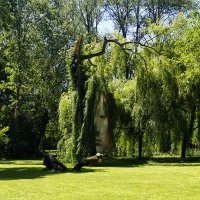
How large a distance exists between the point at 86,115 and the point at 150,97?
388cm

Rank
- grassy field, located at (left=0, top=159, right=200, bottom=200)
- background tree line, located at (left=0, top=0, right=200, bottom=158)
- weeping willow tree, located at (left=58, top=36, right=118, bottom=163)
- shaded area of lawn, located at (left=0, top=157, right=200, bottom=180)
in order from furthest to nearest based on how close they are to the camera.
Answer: background tree line, located at (left=0, top=0, right=200, bottom=158) < weeping willow tree, located at (left=58, top=36, right=118, bottom=163) < shaded area of lawn, located at (left=0, top=157, right=200, bottom=180) < grassy field, located at (left=0, top=159, right=200, bottom=200)

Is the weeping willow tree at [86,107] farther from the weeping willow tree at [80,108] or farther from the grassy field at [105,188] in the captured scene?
the grassy field at [105,188]

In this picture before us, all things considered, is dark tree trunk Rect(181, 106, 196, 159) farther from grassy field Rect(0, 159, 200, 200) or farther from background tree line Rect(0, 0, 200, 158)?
grassy field Rect(0, 159, 200, 200)

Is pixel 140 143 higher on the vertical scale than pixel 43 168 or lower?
higher

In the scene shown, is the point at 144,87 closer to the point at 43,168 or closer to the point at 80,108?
the point at 80,108

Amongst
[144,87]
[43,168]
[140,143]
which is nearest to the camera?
[43,168]

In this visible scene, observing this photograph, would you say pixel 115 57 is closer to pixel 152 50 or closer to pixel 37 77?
pixel 152 50

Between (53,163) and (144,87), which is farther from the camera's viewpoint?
(144,87)

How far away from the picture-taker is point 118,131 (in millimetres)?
22406

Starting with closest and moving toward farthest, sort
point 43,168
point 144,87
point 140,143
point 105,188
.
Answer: point 105,188 → point 43,168 → point 144,87 → point 140,143

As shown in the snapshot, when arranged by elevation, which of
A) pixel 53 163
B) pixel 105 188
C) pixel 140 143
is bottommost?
pixel 105 188

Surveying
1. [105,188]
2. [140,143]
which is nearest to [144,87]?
[140,143]

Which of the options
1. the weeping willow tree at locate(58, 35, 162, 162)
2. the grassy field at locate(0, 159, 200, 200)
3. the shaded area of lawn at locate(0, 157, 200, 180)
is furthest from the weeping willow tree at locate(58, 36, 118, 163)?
the grassy field at locate(0, 159, 200, 200)

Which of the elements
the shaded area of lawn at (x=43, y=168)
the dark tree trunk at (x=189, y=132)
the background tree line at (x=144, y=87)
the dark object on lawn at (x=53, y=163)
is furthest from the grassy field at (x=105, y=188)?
the dark tree trunk at (x=189, y=132)
